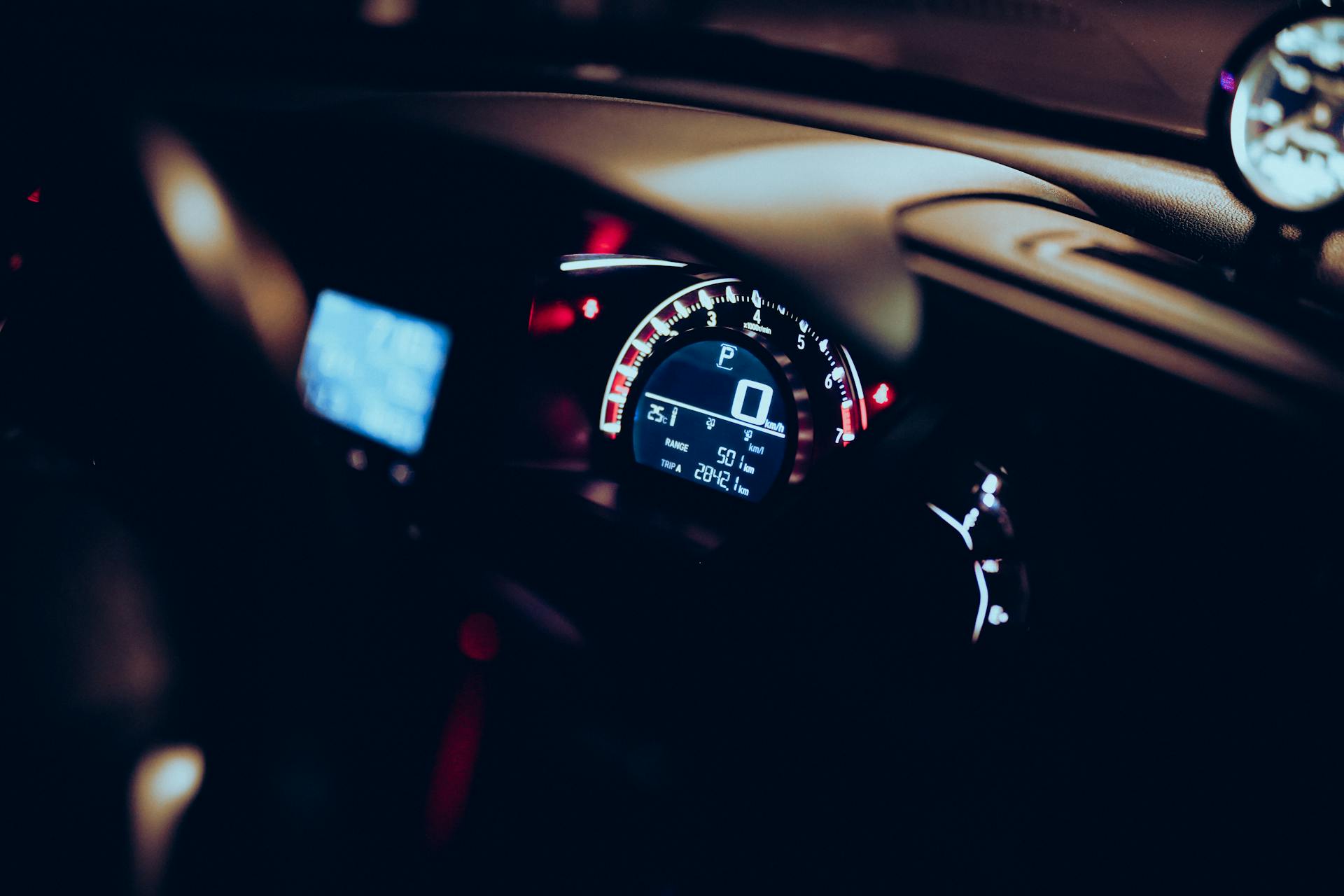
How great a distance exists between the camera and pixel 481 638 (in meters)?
1.55

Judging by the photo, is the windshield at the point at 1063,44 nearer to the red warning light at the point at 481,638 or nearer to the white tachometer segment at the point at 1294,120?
the white tachometer segment at the point at 1294,120

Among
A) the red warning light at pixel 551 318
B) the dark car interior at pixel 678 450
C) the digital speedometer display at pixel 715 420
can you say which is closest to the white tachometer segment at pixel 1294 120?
the dark car interior at pixel 678 450

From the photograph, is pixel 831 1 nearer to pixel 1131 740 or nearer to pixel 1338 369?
pixel 1338 369

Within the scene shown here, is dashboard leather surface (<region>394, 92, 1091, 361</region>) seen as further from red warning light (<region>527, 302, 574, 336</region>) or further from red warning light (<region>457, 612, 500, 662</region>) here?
red warning light (<region>457, 612, 500, 662</region>)

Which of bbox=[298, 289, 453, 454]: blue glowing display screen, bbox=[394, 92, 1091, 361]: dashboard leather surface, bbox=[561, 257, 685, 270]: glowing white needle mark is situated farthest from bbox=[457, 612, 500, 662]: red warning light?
bbox=[394, 92, 1091, 361]: dashboard leather surface

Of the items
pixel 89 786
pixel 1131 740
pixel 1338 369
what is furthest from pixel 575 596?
pixel 1338 369

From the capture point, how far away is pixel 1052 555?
117 cm

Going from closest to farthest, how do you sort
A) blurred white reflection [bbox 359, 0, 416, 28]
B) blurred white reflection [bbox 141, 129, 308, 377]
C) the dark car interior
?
the dark car interior
blurred white reflection [bbox 141, 129, 308, 377]
blurred white reflection [bbox 359, 0, 416, 28]

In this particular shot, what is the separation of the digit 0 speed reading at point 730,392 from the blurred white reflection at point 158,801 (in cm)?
77

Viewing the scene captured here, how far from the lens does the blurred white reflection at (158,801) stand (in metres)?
1.28

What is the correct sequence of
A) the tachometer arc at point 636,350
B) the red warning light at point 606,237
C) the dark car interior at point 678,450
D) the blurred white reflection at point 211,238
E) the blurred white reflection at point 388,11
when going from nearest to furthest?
the dark car interior at point 678,450
the blurred white reflection at point 211,238
the red warning light at point 606,237
the tachometer arc at point 636,350
the blurred white reflection at point 388,11

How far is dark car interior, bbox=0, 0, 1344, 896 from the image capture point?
1.06m

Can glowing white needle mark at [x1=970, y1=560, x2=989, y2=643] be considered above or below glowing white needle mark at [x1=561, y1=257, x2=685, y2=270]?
below

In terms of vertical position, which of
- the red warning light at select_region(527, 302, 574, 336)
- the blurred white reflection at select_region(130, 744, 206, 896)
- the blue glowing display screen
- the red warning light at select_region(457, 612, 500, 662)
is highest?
the red warning light at select_region(527, 302, 574, 336)
